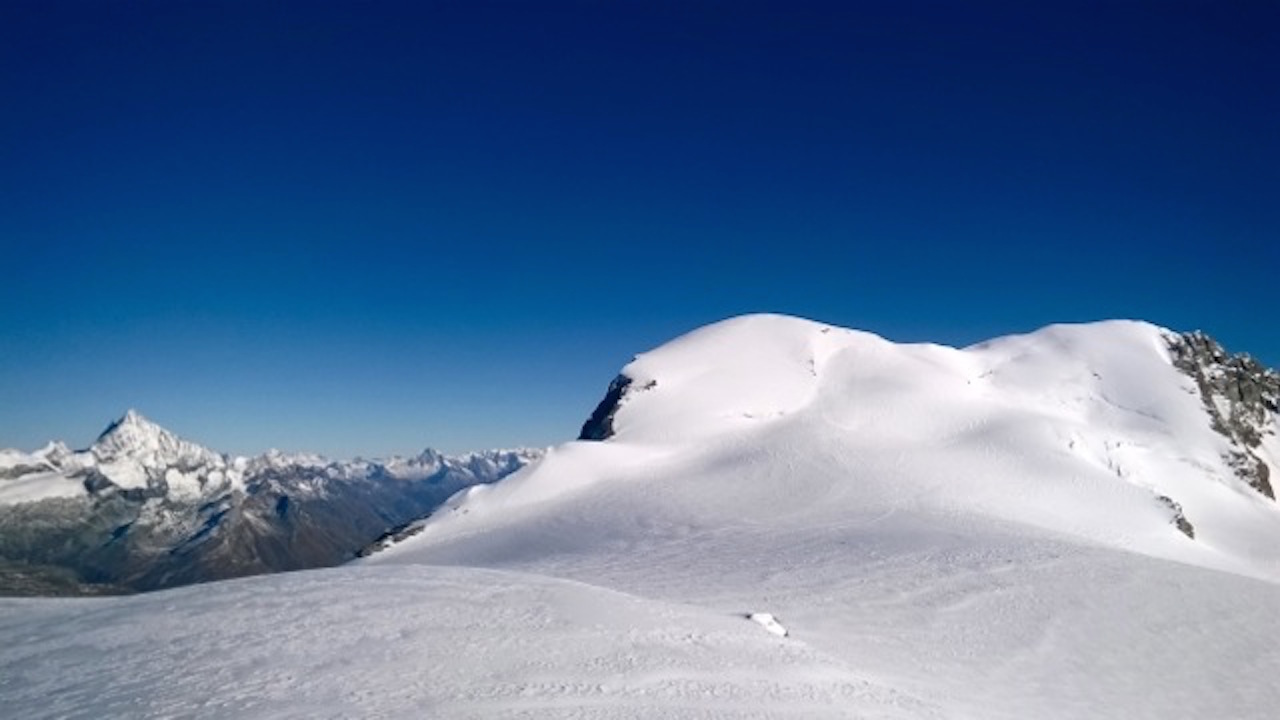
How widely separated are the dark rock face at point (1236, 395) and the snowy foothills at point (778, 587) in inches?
46.6

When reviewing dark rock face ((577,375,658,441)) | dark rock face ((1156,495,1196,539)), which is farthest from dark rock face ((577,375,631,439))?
dark rock face ((1156,495,1196,539))

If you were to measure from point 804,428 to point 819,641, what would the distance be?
4624 cm

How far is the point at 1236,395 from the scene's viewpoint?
8869 cm

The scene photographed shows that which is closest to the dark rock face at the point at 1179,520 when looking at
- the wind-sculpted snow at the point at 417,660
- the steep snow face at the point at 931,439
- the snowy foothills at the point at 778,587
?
the steep snow face at the point at 931,439

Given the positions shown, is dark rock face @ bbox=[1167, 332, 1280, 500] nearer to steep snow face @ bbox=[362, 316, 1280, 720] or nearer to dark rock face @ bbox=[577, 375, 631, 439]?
steep snow face @ bbox=[362, 316, 1280, 720]

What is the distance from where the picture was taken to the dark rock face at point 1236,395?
7769cm

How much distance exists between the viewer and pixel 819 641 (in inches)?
936

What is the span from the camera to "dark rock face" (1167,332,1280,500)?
77.7 meters

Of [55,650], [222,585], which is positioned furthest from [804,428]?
[55,650]

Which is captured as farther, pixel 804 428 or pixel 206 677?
pixel 804 428

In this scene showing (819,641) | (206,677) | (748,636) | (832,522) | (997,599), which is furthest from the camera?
(832,522)

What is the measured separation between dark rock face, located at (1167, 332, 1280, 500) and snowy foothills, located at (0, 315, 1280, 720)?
1183 millimetres

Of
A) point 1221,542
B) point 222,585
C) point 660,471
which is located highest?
point 660,471

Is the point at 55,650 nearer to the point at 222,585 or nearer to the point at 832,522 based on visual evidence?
the point at 222,585
